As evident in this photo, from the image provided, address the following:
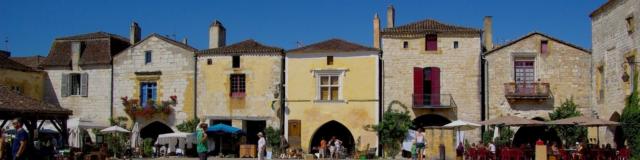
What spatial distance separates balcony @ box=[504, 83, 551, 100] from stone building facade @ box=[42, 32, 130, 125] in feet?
59.4

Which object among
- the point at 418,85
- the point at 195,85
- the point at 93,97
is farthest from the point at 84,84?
the point at 418,85

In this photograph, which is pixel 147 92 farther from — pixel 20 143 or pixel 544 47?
pixel 20 143

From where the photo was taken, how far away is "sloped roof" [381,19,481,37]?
115 feet

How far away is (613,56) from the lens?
30.2 m

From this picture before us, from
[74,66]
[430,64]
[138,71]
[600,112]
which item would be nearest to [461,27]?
[430,64]

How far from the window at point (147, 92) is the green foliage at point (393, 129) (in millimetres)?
10644

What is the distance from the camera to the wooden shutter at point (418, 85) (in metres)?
35.2

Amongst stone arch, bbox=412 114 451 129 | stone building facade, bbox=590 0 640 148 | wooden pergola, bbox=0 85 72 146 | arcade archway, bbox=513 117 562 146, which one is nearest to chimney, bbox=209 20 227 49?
stone arch, bbox=412 114 451 129

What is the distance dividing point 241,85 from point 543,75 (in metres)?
13.1

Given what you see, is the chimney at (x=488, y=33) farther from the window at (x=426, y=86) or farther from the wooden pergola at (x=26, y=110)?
the wooden pergola at (x=26, y=110)

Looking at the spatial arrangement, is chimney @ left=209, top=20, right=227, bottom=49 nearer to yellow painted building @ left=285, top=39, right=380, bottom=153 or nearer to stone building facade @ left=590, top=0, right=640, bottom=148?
yellow painted building @ left=285, top=39, right=380, bottom=153

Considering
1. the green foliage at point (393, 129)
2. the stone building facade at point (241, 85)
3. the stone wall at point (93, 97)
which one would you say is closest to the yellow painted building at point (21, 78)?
the stone wall at point (93, 97)

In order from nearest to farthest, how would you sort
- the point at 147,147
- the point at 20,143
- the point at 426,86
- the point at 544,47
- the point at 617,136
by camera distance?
1. the point at 20,143
2. the point at 617,136
3. the point at 544,47
4. the point at 426,86
5. the point at 147,147

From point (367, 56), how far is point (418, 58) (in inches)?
85.8
